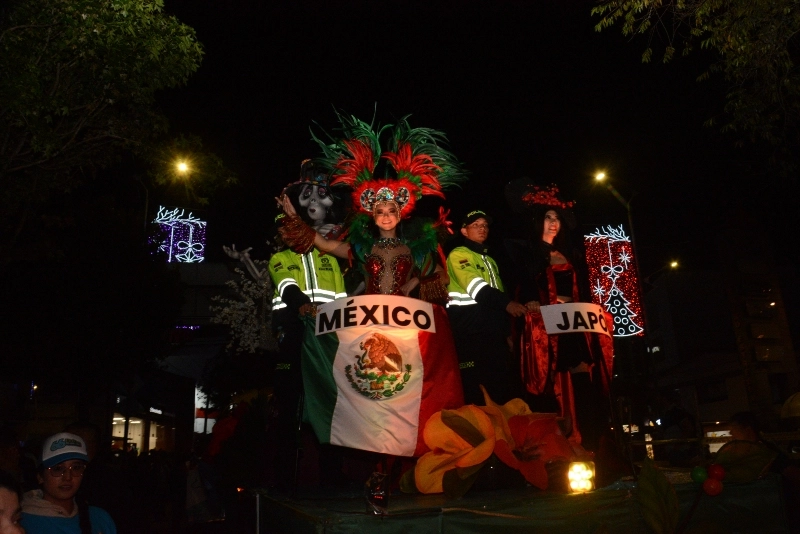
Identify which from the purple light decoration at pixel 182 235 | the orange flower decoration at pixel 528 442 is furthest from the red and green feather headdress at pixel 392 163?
the purple light decoration at pixel 182 235

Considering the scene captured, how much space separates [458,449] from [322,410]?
123cm

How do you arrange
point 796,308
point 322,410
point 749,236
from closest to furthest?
1. point 322,410
2. point 749,236
3. point 796,308

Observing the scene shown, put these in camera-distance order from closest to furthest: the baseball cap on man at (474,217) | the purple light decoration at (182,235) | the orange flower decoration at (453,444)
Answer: the orange flower decoration at (453,444) → the baseball cap on man at (474,217) → the purple light decoration at (182,235)

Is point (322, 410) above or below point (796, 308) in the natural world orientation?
below

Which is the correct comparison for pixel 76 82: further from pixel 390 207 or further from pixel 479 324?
pixel 479 324

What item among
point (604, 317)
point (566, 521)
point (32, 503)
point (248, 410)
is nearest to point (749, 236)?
point (604, 317)

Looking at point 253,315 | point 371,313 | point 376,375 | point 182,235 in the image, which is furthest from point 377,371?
point 182,235

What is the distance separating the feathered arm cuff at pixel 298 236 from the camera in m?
5.88

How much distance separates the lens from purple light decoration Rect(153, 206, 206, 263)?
34062 mm

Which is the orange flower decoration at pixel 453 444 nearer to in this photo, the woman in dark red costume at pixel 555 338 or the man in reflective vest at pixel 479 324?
the man in reflective vest at pixel 479 324

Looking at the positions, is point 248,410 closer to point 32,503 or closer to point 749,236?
point 32,503

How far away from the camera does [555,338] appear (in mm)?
5938

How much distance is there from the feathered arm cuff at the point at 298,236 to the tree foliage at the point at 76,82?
11.9 feet

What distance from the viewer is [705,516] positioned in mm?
3836
